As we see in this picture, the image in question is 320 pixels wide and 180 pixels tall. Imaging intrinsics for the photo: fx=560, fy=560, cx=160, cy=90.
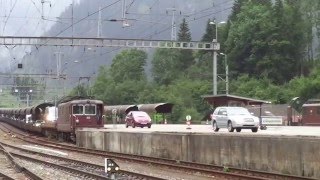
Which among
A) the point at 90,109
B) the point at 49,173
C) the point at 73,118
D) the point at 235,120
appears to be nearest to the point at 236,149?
the point at 49,173

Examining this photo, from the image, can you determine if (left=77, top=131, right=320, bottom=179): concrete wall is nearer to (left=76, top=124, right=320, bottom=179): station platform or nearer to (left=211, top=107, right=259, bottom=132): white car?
(left=76, top=124, right=320, bottom=179): station platform

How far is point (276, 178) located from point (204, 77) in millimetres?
97924

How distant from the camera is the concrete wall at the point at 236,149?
16.9 m

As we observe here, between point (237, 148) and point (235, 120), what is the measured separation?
36.2 feet

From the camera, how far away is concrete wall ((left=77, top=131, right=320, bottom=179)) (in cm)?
1686

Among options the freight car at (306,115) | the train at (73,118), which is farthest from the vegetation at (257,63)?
the train at (73,118)

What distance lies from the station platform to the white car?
18.7 feet

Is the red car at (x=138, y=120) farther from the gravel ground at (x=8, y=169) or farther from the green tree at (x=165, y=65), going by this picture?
the green tree at (x=165, y=65)

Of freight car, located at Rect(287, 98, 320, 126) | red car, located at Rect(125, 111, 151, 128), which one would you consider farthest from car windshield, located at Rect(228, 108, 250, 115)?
freight car, located at Rect(287, 98, 320, 126)

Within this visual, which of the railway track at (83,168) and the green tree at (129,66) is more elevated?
the green tree at (129,66)

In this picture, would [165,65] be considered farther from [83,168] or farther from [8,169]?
[83,168]

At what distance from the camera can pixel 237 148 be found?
20375 mm

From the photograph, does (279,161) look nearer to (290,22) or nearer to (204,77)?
(290,22)

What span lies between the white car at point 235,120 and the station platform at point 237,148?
18.7 ft
